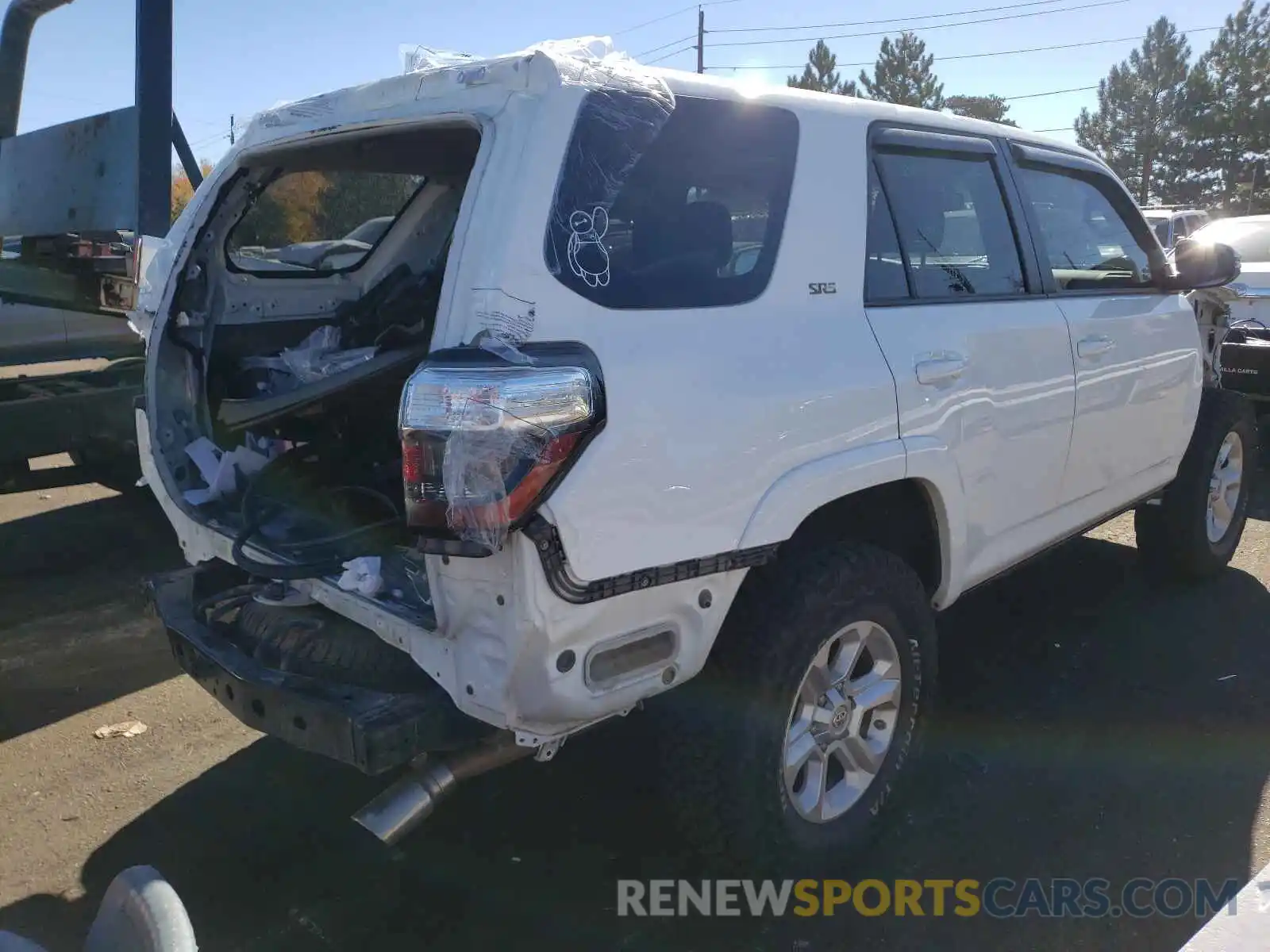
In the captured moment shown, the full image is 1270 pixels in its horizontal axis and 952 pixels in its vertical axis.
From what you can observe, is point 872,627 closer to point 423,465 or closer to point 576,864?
point 576,864

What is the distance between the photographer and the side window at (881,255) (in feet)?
9.01

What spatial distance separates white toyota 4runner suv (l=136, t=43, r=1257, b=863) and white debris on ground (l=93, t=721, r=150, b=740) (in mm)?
1151

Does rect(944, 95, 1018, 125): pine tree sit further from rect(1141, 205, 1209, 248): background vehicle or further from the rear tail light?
the rear tail light

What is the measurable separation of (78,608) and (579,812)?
117 inches

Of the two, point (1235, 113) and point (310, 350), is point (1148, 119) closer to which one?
point (1235, 113)

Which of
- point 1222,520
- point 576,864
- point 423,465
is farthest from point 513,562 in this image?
point 1222,520

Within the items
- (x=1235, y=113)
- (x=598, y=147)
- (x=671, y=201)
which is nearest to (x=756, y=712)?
(x=671, y=201)

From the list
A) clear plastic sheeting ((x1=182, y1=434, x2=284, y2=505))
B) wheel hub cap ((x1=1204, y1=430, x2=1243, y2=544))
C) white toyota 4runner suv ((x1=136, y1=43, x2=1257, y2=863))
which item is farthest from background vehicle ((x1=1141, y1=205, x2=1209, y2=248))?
clear plastic sheeting ((x1=182, y1=434, x2=284, y2=505))

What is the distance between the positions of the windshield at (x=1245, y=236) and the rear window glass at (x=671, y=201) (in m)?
7.81

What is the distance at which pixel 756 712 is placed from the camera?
2.42 m

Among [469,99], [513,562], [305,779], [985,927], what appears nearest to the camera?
[513,562]

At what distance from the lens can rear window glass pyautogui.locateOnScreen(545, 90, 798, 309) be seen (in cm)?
216

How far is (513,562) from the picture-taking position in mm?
1984

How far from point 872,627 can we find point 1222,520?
328cm
